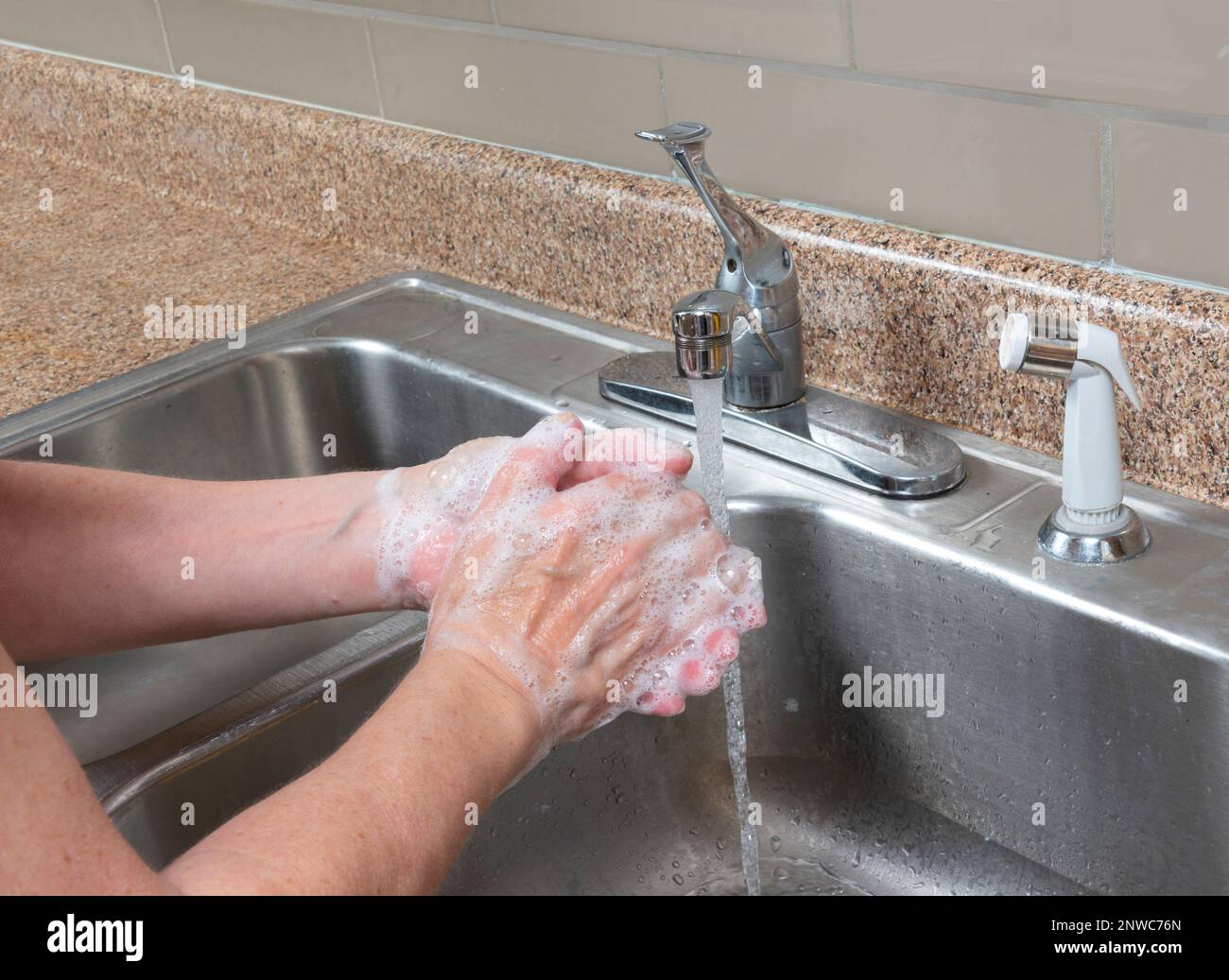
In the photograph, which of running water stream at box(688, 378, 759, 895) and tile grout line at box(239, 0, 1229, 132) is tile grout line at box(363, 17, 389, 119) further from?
running water stream at box(688, 378, 759, 895)

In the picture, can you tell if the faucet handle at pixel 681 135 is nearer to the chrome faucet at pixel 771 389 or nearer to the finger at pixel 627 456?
the chrome faucet at pixel 771 389

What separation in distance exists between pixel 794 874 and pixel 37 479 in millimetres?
488

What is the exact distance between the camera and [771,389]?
887 millimetres

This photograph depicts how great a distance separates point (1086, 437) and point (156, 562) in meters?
0.49

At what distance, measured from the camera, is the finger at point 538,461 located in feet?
2.36

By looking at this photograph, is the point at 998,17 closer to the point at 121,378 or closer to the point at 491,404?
the point at 491,404

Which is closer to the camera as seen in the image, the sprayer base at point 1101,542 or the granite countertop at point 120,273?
the sprayer base at point 1101,542

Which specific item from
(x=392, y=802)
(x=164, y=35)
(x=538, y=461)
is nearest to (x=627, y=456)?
(x=538, y=461)

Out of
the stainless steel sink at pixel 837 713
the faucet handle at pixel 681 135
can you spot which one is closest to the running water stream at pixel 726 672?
the stainless steel sink at pixel 837 713

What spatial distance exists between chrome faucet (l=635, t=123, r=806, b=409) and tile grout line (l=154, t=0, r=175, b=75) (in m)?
0.79

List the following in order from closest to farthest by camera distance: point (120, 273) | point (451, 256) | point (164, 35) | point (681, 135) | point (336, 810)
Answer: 1. point (336, 810)
2. point (681, 135)
3. point (451, 256)
4. point (120, 273)
5. point (164, 35)

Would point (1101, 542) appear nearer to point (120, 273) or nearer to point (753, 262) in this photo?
point (753, 262)
